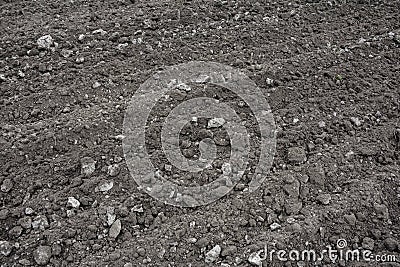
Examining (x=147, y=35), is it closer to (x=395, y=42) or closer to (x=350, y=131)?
(x=350, y=131)

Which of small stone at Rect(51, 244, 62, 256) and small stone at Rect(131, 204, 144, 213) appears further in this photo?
small stone at Rect(131, 204, 144, 213)

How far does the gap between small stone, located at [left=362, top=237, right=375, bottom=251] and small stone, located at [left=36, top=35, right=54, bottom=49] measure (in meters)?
2.38

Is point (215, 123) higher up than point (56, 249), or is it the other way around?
point (215, 123)

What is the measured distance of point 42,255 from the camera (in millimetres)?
2256

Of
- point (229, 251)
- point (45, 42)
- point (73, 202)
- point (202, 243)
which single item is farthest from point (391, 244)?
point (45, 42)

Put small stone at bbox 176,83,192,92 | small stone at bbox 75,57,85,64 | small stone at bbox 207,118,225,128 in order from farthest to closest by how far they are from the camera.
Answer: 1. small stone at bbox 75,57,85,64
2. small stone at bbox 176,83,192,92
3. small stone at bbox 207,118,225,128

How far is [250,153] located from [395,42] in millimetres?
1609

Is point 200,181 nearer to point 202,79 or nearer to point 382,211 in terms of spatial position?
point 202,79

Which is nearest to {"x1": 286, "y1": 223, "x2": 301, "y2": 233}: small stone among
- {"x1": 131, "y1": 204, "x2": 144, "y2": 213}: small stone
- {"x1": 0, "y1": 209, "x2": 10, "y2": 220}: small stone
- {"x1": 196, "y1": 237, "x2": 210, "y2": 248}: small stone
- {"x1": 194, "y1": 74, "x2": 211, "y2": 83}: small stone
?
{"x1": 196, "y1": 237, "x2": 210, "y2": 248}: small stone

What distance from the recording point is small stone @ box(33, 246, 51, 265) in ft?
7.37

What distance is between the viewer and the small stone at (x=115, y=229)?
236cm

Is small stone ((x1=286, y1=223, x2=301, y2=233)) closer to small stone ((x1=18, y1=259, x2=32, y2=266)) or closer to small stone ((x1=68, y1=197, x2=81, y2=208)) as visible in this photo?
small stone ((x1=68, y1=197, x2=81, y2=208))

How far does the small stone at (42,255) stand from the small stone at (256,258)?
0.93m

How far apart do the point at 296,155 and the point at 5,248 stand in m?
1.57
